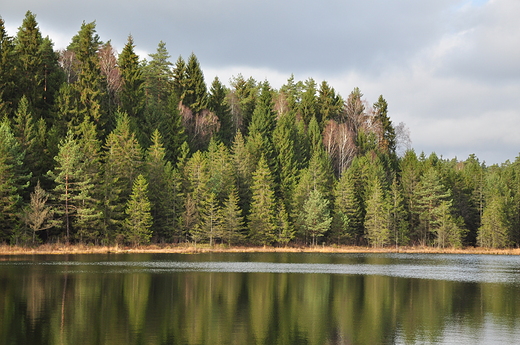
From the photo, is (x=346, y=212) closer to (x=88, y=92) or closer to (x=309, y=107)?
(x=309, y=107)

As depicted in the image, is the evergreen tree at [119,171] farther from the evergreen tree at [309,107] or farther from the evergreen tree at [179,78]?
the evergreen tree at [309,107]

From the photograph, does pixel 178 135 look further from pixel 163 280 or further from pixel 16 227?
pixel 163 280

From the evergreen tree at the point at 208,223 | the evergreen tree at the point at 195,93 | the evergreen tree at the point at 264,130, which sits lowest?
the evergreen tree at the point at 208,223

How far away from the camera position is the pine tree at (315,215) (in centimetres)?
9744

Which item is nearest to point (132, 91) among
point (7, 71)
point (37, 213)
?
point (7, 71)

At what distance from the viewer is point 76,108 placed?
3573 inches

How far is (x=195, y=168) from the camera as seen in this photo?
297ft

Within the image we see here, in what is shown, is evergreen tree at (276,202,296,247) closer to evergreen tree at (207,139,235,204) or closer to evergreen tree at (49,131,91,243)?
evergreen tree at (207,139,235,204)

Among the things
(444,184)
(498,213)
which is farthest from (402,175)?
(498,213)

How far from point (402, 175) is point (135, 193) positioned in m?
61.2

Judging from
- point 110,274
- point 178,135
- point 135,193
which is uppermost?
point 178,135

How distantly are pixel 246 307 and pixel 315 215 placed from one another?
2598 inches

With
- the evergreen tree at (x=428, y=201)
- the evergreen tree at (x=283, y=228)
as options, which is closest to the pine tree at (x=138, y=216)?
the evergreen tree at (x=283, y=228)

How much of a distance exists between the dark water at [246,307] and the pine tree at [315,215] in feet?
143
